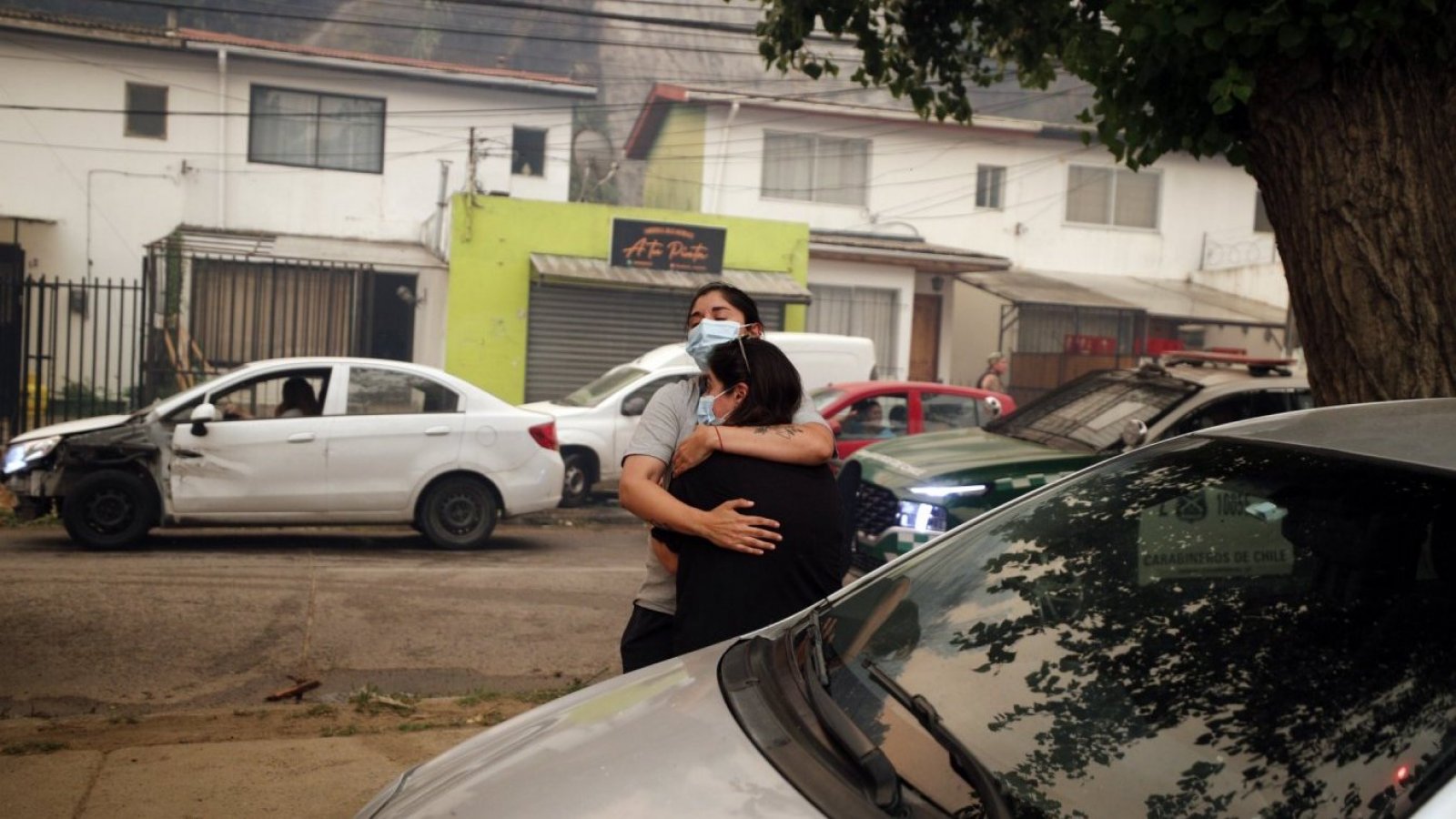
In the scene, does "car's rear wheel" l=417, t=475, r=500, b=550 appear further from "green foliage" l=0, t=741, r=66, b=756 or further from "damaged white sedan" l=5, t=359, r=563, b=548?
"green foliage" l=0, t=741, r=66, b=756

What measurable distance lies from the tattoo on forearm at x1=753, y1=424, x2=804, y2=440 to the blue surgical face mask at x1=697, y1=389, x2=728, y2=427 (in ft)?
0.60

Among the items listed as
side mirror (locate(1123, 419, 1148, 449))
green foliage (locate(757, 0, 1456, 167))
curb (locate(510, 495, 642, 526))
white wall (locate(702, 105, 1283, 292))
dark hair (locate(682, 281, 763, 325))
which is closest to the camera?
dark hair (locate(682, 281, 763, 325))

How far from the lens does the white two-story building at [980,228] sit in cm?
2669

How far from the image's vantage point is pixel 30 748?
17.3ft

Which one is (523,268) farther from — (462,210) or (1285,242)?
(1285,242)

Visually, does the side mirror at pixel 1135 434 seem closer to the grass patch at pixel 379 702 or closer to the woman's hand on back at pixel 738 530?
the grass patch at pixel 379 702

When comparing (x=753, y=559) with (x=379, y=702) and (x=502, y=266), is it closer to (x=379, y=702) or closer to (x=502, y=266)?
(x=379, y=702)

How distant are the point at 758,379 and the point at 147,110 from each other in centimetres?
2393

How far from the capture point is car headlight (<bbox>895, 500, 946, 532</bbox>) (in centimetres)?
745

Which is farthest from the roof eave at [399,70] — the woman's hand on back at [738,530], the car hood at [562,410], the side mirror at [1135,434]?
the woman's hand on back at [738,530]

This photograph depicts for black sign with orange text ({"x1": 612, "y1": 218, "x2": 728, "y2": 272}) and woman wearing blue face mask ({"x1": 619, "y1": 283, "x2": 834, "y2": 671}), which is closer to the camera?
woman wearing blue face mask ({"x1": 619, "y1": 283, "x2": 834, "y2": 671})

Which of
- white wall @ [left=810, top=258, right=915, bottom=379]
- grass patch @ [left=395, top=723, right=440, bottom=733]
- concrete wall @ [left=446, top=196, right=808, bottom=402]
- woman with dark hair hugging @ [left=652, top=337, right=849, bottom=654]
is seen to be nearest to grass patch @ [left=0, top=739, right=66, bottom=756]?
grass patch @ [left=395, top=723, right=440, bottom=733]

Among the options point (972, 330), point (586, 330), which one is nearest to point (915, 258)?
point (972, 330)

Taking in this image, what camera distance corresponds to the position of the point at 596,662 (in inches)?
293
